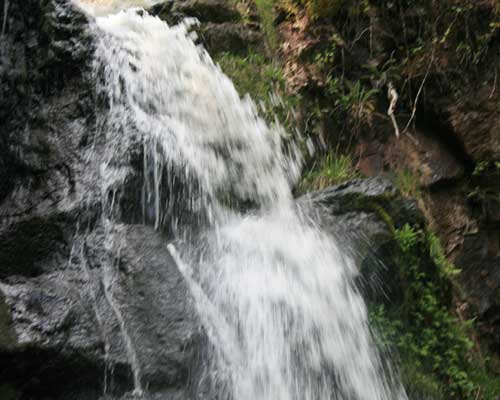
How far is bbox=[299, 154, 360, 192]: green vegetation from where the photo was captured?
441 centimetres

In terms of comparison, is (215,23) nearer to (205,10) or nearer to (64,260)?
(205,10)

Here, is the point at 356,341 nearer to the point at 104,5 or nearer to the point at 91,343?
the point at 91,343

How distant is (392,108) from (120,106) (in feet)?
8.58

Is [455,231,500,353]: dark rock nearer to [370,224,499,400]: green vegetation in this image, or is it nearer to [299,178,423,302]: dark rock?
[370,224,499,400]: green vegetation

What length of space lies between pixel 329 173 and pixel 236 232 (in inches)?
48.6

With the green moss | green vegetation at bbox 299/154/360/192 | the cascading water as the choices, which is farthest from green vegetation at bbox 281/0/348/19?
the green moss

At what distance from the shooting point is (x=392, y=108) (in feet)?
16.3

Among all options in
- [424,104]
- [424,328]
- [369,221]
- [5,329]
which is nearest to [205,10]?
[424,104]

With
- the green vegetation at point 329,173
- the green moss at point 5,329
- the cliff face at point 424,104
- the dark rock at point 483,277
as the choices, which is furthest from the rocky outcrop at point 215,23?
the green moss at point 5,329

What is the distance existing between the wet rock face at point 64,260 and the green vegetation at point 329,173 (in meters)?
1.62

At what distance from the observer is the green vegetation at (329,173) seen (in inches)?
174

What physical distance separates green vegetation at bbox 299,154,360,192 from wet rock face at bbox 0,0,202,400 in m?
1.62

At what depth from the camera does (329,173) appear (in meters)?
4.49

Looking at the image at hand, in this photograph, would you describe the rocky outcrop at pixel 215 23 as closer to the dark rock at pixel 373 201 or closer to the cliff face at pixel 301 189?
the cliff face at pixel 301 189
